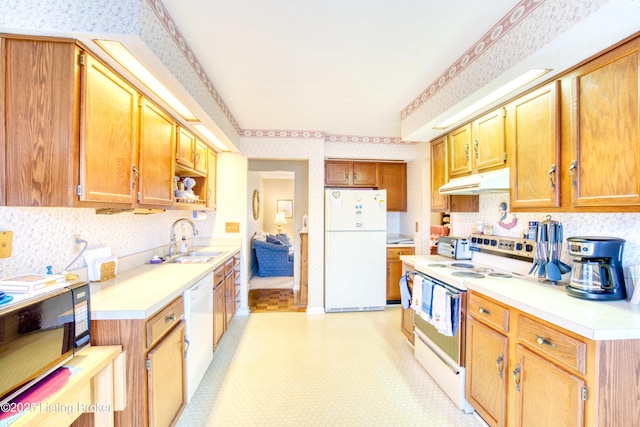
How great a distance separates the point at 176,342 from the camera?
165 centimetres

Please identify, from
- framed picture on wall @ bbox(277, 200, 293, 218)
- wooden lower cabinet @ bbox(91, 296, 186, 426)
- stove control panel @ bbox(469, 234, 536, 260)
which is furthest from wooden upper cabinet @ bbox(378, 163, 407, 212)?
framed picture on wall @ bbox(277, 200, 293, 218)

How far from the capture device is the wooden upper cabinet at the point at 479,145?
1984mm

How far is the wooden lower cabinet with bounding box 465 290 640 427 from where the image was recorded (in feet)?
3.59

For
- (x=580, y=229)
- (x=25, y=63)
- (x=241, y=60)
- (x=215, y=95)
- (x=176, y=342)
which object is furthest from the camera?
(x=215, y=95)

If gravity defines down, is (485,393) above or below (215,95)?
below

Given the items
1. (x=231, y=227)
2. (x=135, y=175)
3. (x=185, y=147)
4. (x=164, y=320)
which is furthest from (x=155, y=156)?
(x=231, y=227)

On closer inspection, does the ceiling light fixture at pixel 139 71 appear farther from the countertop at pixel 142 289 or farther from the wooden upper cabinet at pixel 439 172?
the wooden upper cabinet at pixel 439 172

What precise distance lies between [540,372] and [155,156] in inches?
99.4

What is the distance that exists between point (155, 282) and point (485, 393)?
2135 millimetres

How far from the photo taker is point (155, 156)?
6.29 ft

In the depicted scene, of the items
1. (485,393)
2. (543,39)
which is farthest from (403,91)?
(485,393)

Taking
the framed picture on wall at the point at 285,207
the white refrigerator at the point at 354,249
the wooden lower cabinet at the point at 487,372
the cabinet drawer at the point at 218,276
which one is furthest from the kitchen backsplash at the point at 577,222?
the framed picture on wall at the point at 285,207

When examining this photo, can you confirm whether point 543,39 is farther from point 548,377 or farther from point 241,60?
point 241,60

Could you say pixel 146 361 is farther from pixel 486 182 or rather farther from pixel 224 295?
pixel 486 182
